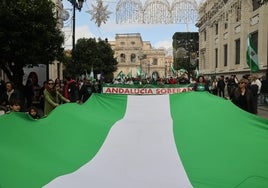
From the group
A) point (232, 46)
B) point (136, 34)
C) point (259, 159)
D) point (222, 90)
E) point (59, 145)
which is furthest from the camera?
point (136, 34)

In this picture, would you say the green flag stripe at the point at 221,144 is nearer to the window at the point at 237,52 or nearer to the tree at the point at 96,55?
the window at the point at 237,52

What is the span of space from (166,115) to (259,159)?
7.91ft

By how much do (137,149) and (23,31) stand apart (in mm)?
15668

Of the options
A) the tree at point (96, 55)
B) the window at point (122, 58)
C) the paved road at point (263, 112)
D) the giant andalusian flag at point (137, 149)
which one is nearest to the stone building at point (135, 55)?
the window at point (122, 58)

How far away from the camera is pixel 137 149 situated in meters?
4.75

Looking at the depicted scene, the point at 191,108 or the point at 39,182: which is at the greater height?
the point at 191,108

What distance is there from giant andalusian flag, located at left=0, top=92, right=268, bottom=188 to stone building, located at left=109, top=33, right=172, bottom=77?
7723 cm

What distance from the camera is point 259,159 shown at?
4.46 m

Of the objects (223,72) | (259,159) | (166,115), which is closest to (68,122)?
(166,115)

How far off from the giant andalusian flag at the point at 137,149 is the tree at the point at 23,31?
43.1ft

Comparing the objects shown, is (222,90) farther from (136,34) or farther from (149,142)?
(136,34)

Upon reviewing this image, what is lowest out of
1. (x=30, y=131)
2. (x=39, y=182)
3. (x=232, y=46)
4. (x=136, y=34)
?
(x=39, y=182)

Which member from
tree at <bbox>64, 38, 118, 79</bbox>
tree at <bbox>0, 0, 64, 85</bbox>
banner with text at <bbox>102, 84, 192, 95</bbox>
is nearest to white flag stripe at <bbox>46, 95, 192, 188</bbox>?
banner with text at <bbox>102, 84, 192, 95</bbox>

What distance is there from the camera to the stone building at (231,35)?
2486 centimetres
